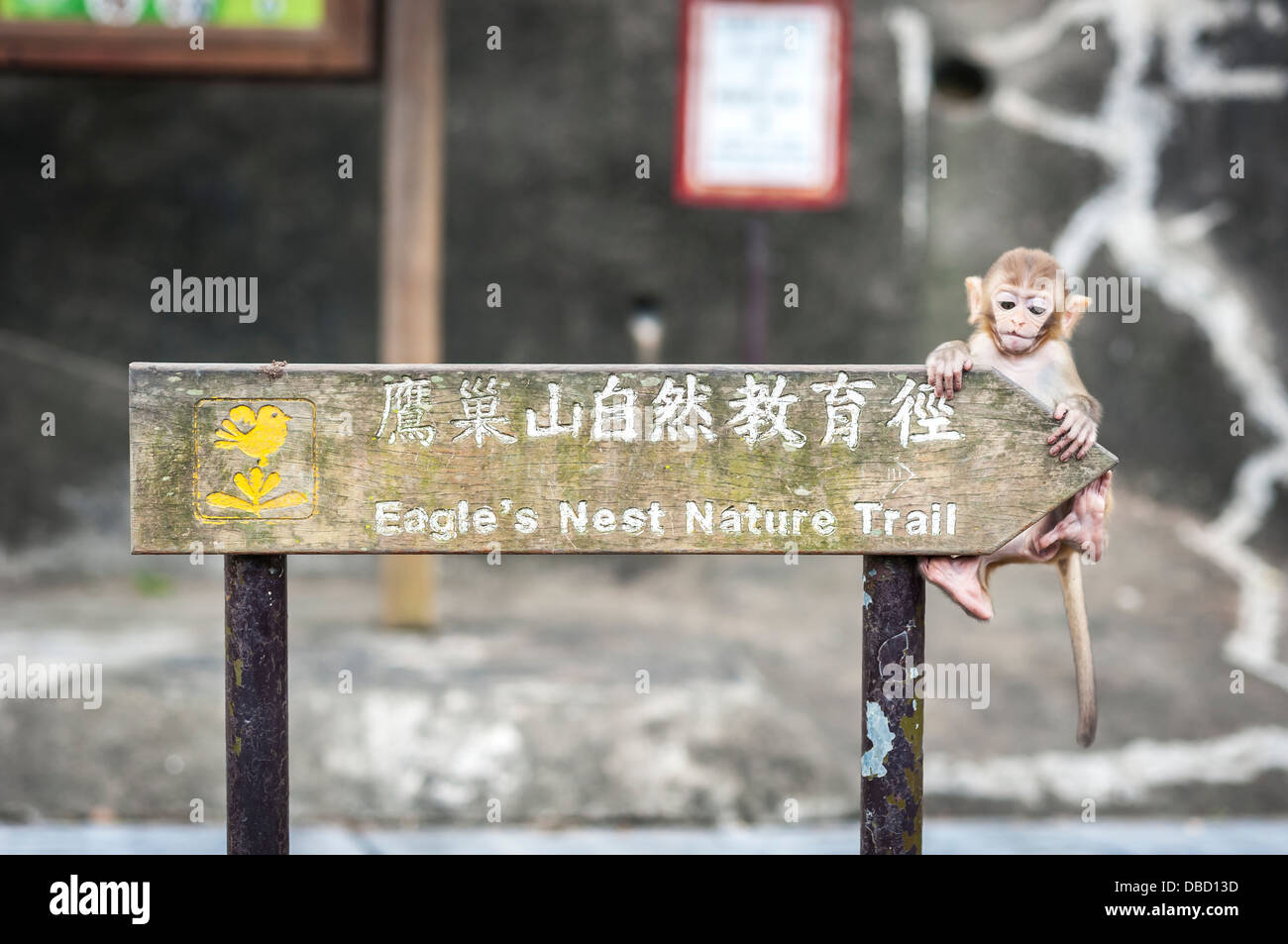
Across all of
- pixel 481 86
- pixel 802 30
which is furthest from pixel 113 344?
pixel 802 30

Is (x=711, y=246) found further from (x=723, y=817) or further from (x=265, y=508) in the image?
(x=265, y=508)

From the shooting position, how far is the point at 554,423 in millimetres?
2160

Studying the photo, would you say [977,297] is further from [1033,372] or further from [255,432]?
[255,432]

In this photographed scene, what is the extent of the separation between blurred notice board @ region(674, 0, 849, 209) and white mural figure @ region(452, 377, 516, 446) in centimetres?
309

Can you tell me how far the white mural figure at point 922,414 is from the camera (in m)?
2.14

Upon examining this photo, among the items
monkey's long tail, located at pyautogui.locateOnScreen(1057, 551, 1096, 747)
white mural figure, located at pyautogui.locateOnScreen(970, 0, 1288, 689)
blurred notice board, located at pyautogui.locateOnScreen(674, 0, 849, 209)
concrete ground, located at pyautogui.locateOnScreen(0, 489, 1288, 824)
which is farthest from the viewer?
white mural figure, located at pyautogui.locateOnScreen(970, 0, 1288, 689)

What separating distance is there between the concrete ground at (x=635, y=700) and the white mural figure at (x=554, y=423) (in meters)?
1.93

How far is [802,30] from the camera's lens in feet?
16.1

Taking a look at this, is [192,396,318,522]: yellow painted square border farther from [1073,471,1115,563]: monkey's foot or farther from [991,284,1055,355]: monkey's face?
[1073,471,1115,563]: monkey's foot

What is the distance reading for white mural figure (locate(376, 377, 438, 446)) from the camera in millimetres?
2154

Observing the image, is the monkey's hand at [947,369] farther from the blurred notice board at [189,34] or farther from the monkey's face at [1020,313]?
the blurred notice board at [189,34]

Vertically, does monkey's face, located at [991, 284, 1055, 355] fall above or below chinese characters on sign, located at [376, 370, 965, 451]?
above

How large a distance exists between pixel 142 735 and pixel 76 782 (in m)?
0.22

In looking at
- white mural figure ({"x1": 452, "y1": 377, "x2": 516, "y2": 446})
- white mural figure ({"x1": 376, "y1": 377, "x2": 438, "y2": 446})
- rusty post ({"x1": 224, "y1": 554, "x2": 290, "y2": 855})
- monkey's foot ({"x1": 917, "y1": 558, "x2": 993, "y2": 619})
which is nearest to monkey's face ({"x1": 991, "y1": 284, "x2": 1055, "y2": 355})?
monkey's foot ({"x1": 917, "y1": 558, "x2": 993, "y2": 619})
